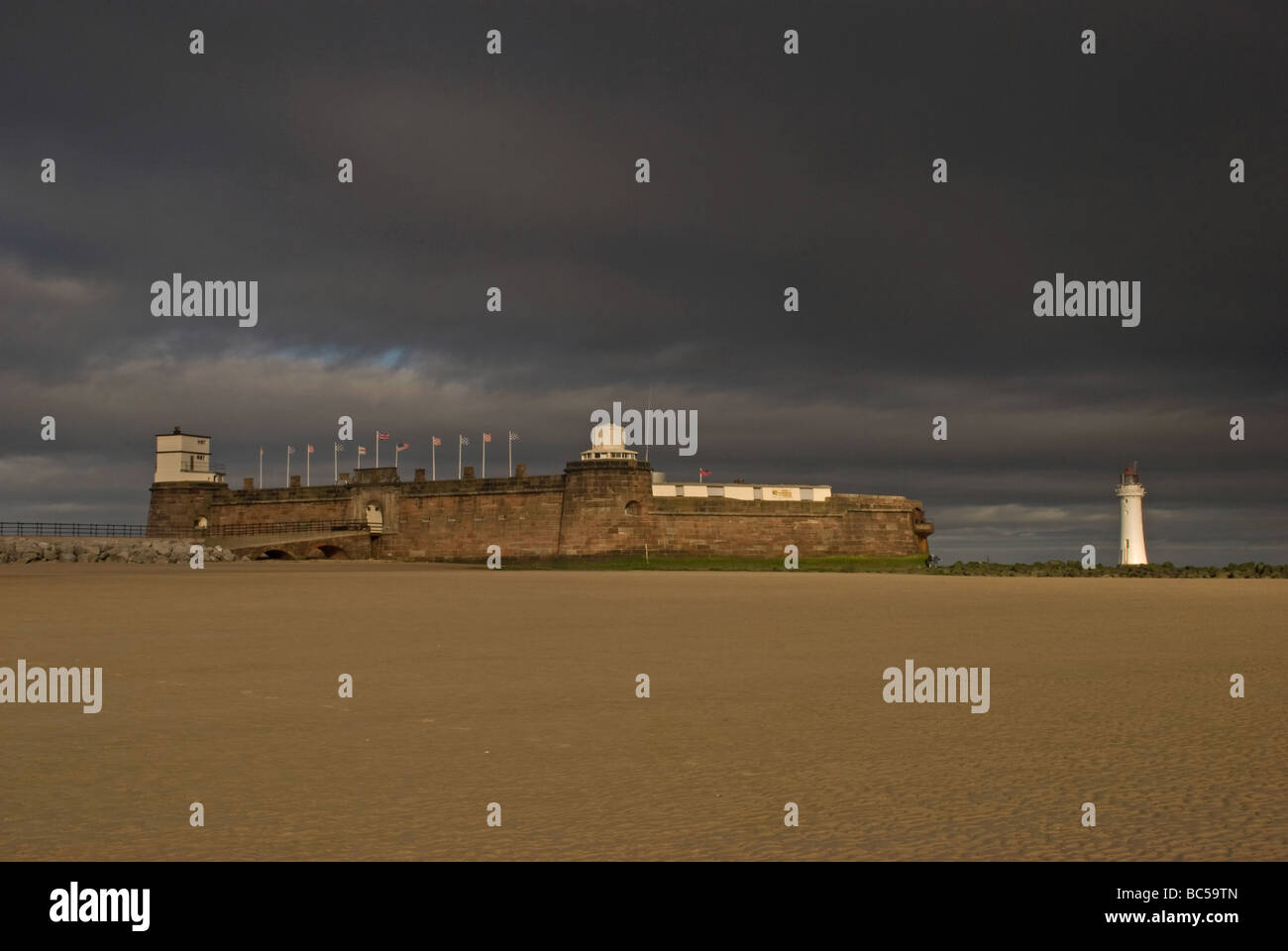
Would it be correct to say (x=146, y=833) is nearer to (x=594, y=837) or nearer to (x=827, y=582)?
(x=594, y=837)

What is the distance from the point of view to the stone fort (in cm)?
6059

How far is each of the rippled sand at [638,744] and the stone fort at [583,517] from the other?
4127 centimetres

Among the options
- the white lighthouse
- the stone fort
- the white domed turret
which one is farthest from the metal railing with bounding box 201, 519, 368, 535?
the white lighthouse

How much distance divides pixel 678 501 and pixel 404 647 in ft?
153

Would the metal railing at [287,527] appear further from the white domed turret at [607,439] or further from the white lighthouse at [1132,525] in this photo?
the white lighthouse at [1132,525]

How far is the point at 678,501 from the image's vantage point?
61906 millimetres

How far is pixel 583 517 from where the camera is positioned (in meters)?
60.3

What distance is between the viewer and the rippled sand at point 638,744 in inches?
241

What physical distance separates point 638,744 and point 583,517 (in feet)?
169
